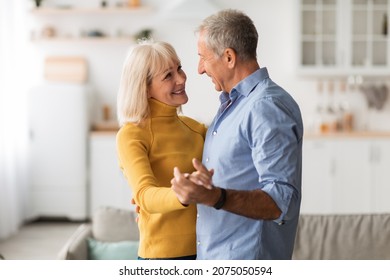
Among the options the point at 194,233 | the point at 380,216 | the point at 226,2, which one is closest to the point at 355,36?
the point at 226,2

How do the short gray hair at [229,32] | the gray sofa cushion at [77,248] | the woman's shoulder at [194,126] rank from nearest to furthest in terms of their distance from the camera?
the short gray hair at [229,32] < the woman's shoulder at [194,126] < the gray sofa cushion at [77,248]

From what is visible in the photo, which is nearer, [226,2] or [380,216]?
[380,216]

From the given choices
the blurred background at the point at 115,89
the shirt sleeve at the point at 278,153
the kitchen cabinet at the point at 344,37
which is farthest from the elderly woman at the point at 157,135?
the kitchen cabinet at the point at 344,37

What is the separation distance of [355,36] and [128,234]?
4329 millimetres

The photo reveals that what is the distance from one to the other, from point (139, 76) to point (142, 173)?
285mm

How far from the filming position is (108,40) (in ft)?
23.4

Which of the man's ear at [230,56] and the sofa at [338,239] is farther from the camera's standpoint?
the sofa at [338,239]

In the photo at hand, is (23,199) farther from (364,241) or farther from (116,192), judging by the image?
(364,241)

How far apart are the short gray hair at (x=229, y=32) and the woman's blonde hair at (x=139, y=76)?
0.48ft

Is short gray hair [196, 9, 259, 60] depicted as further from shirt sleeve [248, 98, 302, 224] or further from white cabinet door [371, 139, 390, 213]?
white cabinet door [371, 139, 390, 213]

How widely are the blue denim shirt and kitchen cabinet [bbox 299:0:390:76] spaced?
5121 mm

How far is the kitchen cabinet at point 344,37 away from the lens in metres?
6.99

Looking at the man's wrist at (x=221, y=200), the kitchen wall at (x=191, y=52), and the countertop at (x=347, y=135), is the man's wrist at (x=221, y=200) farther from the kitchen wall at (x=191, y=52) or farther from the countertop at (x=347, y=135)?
the kitchen wall at (x=191, y=52)

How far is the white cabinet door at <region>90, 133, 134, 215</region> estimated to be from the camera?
269 inches
